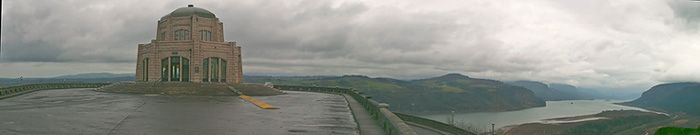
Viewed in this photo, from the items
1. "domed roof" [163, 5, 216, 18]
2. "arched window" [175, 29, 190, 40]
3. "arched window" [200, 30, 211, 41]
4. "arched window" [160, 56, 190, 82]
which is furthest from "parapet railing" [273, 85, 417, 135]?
"domed roof" [163, 5, 216, 18]

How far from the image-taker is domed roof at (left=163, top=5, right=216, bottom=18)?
180 ft

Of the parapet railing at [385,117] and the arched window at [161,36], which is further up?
the arched window at [161,36]

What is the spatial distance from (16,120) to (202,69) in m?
38.6

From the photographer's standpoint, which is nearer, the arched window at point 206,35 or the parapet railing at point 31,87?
the parapet railing at point 31,87

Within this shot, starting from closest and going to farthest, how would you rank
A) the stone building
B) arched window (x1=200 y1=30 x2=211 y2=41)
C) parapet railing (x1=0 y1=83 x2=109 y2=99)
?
parapet railing (x1=0 y1=83 x2=109 y2=99), the stone building, arched window (x1=200 y1=30 x2=211 y2=41)

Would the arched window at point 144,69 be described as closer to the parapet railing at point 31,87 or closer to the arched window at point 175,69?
the arched window at point 175,69

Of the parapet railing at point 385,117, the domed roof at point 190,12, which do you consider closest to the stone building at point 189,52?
the domed roof at point 190,12

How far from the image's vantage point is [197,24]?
2133 inches

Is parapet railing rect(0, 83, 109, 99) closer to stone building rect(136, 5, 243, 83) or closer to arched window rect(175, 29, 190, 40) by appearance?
stone building rect(136, 5, 243, 83)

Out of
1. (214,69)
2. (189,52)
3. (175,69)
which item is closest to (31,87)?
(175,69)

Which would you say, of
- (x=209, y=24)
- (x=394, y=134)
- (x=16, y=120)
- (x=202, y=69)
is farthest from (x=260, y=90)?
(x=394, y=134)

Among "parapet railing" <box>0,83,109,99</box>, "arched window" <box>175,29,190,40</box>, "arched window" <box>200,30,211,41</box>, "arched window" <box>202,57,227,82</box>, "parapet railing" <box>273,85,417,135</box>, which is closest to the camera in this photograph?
"parapet railing" <box>273,85,417,135</box>

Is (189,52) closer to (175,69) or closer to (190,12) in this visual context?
(175,69)

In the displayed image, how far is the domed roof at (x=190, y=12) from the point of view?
2158 inches
